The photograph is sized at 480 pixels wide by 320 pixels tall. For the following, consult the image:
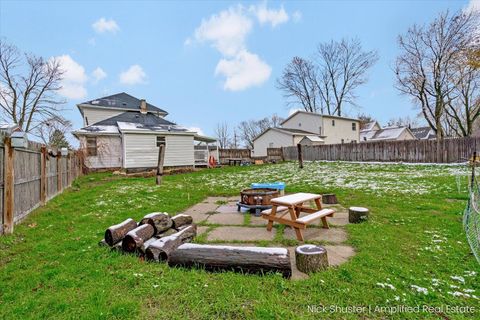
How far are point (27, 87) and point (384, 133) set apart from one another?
142 ft

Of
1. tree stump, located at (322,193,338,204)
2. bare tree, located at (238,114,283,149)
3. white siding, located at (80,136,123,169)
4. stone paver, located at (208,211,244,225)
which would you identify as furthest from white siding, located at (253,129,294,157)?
stone paver, located at (208,211,244,225)

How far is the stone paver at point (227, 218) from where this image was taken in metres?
4.87

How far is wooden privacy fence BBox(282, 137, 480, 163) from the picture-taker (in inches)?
595

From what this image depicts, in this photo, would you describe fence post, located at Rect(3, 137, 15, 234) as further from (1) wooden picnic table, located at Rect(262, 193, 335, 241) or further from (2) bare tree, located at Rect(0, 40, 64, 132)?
(2) bare tree, located at Rect(0, 40, 64, 132)

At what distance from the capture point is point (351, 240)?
3.69 meters

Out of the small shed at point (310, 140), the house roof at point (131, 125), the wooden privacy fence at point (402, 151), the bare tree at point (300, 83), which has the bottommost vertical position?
the wooden privacy fence at point (402, 151)

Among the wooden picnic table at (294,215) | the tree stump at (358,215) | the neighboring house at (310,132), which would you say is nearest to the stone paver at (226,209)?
the wooden picnic table at (294,215)

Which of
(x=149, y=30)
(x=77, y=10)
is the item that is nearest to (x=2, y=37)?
(x=77, y=10)

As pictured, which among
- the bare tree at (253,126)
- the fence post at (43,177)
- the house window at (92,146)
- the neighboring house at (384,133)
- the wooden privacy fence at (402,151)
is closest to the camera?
the fence post at (43,177)

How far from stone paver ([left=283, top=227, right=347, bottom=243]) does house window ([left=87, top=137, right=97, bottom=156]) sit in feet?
53.4

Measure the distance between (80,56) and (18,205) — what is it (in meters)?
17.4

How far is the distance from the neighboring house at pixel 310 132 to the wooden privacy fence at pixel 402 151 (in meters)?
4.73

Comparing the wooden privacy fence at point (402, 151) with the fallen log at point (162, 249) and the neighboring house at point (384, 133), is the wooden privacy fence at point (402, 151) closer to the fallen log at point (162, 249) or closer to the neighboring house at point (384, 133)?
the fallen log at point (162, 249)

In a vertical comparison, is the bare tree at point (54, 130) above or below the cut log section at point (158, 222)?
above
